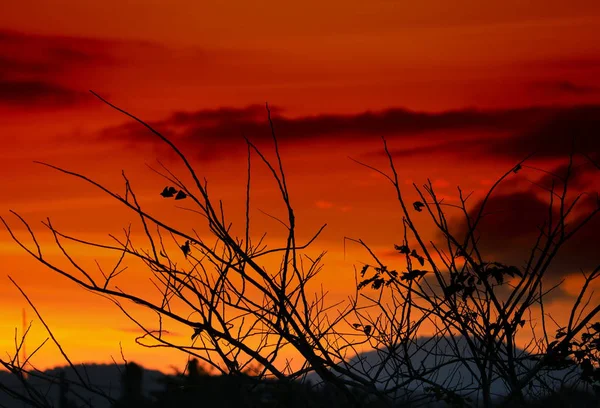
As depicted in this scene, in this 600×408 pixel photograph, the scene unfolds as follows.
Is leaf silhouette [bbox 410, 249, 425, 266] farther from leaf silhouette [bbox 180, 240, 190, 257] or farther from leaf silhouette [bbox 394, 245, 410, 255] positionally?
leaf silhouette [bbox 180, 240, 190, 257]

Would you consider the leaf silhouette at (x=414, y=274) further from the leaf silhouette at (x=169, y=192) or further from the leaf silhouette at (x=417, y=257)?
the leaf silhouette at (x=169, y=192)

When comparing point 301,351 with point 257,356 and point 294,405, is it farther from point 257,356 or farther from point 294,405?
point 294,405

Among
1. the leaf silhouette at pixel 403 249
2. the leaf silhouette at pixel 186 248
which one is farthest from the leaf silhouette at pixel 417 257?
the leaf silhouette at pixel 186 248

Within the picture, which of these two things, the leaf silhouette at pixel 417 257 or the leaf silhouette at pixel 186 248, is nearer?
the leaf silhouette at pixel 186 248

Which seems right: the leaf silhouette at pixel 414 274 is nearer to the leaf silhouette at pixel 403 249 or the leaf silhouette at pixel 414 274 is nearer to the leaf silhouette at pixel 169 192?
the leaf silhouette at pixel 403 249

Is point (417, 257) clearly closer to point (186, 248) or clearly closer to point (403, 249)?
point (403, 249)

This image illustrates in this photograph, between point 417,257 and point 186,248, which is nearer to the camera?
point 186,248

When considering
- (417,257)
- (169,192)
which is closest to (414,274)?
(417,257)

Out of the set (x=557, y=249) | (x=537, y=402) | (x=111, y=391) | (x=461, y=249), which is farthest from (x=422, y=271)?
(x=111, y=391)

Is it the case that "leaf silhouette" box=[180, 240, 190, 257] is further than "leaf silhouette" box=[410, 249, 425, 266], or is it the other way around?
"leaf silhouette" box=[410, 249, 425, 266]

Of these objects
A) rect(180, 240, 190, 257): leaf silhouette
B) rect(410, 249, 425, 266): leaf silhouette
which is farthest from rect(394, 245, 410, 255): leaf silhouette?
rect(180, 240, 190, 257): leaf silhouette

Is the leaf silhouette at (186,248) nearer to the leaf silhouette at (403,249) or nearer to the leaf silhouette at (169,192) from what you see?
the leaf silhouette at (169,192)

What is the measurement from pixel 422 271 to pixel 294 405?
1.86 m

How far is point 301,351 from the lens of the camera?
6.21 metres
